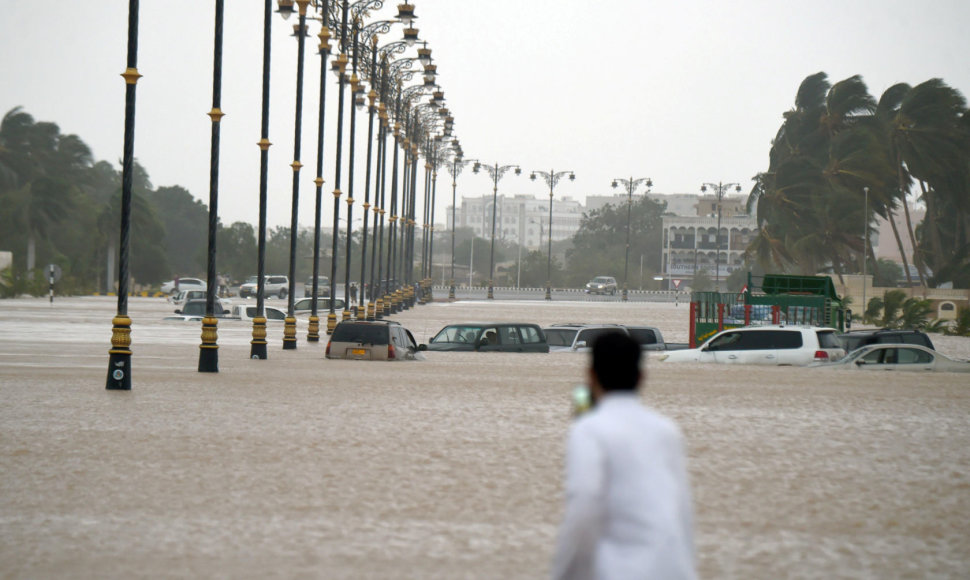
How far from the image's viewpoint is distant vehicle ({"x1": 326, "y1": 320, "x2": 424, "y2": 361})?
30797mm

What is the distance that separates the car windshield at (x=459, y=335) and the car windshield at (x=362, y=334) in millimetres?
3795

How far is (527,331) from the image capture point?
34.8 metres

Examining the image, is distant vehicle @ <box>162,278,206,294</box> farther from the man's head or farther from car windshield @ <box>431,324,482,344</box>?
the man's head

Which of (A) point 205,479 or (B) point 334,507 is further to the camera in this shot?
(A) point 205,479

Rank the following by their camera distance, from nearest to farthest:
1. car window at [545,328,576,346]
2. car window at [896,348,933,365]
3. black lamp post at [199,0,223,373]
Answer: black lamp post at [199,0,223,373] < car window at [896,348,933,365] < car window at [545,328,576,346]

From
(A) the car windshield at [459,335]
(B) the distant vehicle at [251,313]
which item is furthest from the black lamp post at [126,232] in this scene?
(B) the distant vehicle at [251,313]

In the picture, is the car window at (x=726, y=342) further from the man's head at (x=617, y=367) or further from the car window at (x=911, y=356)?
the man's head at (x=617, y=367)

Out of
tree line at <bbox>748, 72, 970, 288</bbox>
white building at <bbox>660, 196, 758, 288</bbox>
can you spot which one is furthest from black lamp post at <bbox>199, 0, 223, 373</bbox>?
white building at <bbox>660, 196, 758, 288</bbox>

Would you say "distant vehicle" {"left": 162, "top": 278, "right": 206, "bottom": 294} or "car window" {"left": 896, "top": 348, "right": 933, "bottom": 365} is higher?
"distant vehicle" {"left": 162, "top": 278, "right": 206, "bottom": 294}

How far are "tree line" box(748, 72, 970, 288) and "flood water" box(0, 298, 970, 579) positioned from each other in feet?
216

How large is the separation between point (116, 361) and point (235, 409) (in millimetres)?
3305

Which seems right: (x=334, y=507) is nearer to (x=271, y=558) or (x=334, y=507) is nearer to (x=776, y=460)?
(x=271, y=558)

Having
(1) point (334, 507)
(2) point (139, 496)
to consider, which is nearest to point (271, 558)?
(1) point (334, 507)

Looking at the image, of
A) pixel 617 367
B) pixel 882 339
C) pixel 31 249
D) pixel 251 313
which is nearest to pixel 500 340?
pixel 882 339
